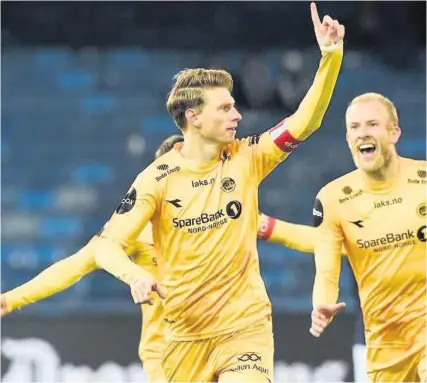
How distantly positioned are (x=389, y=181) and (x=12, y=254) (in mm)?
7068

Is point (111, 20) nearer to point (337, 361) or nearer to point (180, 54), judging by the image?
point (180, 54)

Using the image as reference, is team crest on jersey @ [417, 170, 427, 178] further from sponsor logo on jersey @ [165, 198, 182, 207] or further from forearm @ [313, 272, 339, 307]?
sponsor logo on jersey @ [165, 198, 182, 207]

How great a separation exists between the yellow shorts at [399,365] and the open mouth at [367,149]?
121cm

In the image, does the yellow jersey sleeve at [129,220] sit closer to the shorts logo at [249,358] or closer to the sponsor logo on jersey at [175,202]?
the sponsor logo on jersey at [175,202]

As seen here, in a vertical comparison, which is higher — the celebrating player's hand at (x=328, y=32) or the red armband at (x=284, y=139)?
the celebrating player's hand at (x=328, y=32)

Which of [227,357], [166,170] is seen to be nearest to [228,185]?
[166,170]

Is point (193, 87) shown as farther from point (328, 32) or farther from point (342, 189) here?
point (342, 189)

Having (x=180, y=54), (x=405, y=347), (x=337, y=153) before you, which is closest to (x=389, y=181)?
(x=405, y=347)

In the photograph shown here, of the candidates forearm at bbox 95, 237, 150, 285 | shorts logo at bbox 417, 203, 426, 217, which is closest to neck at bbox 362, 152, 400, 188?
shorts logo at bbox 417, 203, 426, 217

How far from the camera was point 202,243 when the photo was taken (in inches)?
281

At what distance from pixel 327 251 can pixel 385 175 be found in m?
0.60

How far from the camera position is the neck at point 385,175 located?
7.69 m

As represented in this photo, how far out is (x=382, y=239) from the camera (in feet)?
25.0

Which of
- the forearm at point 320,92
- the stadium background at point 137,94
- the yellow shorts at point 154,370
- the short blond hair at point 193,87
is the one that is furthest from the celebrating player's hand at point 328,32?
the stadium background at point 137,94
